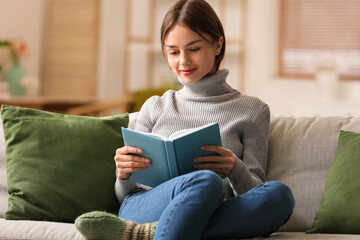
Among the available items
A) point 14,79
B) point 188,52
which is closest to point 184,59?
point 188,52

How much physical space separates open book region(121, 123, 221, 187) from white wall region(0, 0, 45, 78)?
13.5 ft

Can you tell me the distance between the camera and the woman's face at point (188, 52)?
216 centimetres

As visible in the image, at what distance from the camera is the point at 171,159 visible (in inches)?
74.5

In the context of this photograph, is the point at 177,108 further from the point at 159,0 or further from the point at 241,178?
the point at 159,0

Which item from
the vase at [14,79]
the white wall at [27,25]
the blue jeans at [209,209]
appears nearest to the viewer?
the blue jeans at [209,209]

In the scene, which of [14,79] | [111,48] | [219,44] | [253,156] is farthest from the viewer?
[111,48]

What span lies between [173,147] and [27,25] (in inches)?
180

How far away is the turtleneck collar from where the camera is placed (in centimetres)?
229

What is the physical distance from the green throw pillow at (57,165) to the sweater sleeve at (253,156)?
54 centimetres

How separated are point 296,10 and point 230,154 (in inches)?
183

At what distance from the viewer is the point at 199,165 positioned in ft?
6.33

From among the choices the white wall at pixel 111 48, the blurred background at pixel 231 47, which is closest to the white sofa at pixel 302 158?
the blurred background at pixel 231 47

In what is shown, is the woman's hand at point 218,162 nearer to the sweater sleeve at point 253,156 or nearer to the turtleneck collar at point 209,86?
the sweater sleeve at point 253,156

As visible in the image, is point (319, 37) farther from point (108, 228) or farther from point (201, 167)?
point (108, 228)
